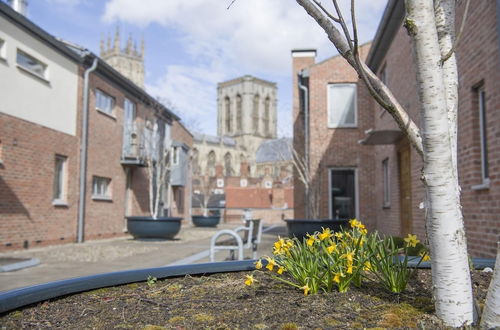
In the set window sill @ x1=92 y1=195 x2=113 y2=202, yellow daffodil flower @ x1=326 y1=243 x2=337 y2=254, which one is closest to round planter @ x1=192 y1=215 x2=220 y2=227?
window sill @ x1=92 y1=195 x2=113 y2=202

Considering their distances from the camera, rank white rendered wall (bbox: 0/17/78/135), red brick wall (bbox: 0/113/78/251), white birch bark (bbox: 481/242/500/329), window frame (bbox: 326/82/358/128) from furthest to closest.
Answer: window frame (bbox: 326/82/358/128) → white rendered wall (bbox: 0/17/78/135) → red brick wall (bbox: 0/113/78/251) → white birch bark (bbox: 481/242/500/329)

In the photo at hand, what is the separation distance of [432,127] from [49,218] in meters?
13.1

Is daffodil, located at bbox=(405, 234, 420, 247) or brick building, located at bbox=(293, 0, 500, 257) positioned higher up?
brick building, located at bbox=(293, 0, 500, 257)

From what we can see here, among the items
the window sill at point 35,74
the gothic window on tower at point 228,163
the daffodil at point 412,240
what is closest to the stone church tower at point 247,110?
the gothic window on tower at point 228,163

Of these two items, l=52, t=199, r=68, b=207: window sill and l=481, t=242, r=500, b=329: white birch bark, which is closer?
l=481, t=242, r=500, b=329: white birch bark

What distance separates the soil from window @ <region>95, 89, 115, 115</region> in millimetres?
14942

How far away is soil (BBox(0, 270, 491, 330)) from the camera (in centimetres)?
215

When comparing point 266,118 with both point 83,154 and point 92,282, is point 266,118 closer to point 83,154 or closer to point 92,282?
point 83,154

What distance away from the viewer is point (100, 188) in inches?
680

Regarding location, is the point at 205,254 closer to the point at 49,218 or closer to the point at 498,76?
the point at 49,218

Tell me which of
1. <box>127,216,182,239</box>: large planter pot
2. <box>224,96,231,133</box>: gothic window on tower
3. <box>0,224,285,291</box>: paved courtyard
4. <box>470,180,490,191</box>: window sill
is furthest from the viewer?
<box>224,96,231,133</box>: gothic window on tower

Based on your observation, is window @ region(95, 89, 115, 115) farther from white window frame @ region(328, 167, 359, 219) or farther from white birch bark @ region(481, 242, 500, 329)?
white birch bark @ region(481, 242, 500, 329)

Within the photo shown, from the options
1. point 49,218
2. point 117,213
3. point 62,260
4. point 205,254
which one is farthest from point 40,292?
point 117,213

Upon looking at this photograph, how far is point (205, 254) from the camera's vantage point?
1159 cm
